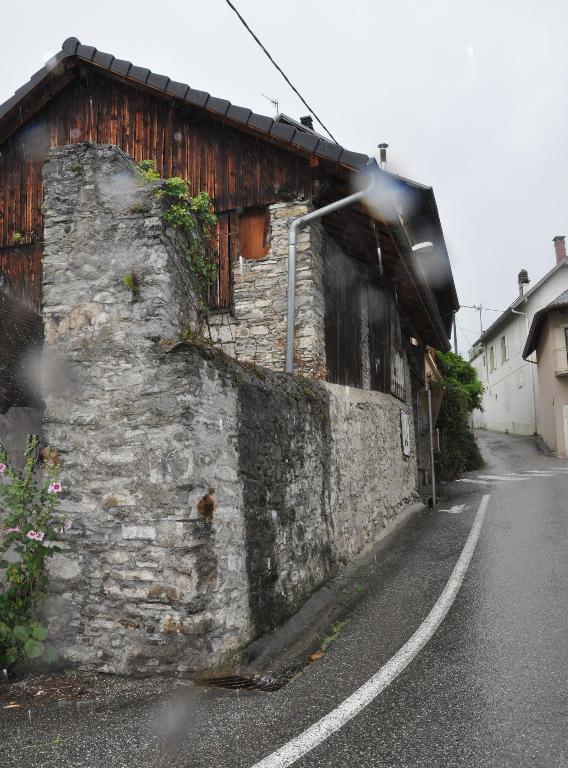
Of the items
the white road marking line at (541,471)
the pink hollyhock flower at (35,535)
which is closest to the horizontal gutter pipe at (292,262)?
the pink hollyhock flower at (35,535)

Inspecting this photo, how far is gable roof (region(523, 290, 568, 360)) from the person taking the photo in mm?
28550

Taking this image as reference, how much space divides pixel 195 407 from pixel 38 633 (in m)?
1.87

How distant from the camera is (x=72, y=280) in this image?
515 centimetres

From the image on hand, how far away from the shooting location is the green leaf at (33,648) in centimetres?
451

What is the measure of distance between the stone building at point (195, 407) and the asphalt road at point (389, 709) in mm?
610

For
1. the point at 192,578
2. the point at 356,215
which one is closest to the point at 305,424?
the point at 192,578

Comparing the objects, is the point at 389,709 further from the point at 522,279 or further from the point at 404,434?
the point at 522,279

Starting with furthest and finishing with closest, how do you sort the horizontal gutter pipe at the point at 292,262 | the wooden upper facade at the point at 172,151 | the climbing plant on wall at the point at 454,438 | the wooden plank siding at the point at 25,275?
the climbing plant on wall at the point at 454,438 → the wooden plank siding at the point at 25,275 → the wooden upper facade at the point at 172,151 → the horizontal gutter pipe at the point at 292,262

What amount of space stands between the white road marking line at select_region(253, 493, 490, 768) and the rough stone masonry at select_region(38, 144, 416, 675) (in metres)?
1.03

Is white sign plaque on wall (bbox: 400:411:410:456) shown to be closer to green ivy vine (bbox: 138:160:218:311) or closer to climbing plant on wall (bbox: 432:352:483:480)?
climbing plant on wall (bbox: 432:352:483:480)

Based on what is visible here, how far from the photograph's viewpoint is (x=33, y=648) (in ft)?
14.8

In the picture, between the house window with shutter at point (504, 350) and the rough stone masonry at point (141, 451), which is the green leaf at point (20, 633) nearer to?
the rough stone masonry at point (141, 451)

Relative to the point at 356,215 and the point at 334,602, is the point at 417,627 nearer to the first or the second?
the point at 334,602

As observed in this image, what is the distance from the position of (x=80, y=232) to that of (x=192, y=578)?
275cm
